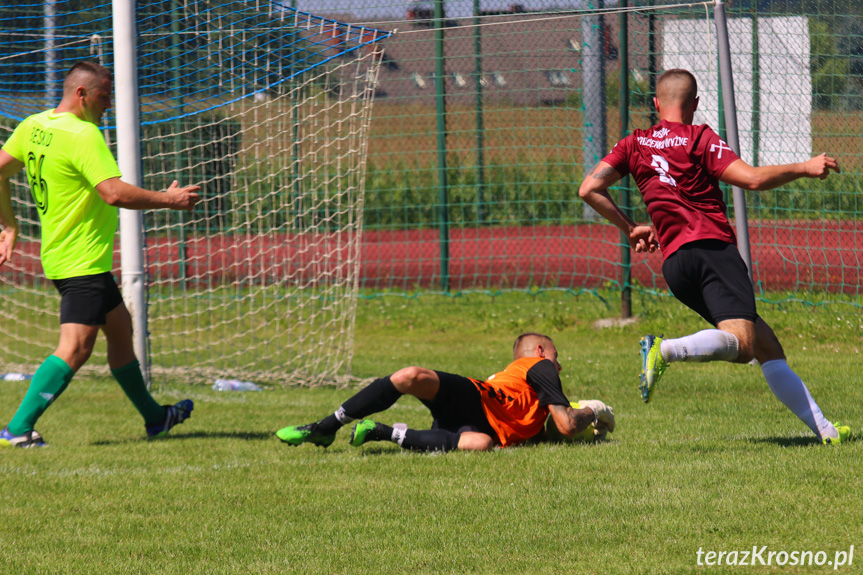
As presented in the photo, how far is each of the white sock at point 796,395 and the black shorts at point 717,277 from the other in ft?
1.29

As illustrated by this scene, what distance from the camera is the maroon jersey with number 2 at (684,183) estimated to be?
186 inches

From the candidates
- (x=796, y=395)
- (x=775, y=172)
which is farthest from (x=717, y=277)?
(x=796, y=395)

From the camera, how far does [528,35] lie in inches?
429

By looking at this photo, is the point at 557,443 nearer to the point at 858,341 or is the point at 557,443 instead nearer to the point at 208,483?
the point at 208,483

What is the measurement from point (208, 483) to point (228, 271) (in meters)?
5.82

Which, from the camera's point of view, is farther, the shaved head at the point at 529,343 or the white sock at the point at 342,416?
the shaved head at the point at 529,343

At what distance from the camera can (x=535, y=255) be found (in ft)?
40.6

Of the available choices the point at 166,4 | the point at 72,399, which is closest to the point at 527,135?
the point at 166,4

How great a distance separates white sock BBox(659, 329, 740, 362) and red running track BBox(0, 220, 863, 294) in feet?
14.8

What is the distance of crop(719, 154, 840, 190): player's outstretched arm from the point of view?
13.6 ft

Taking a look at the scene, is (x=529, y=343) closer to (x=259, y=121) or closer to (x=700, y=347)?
(x=700, y=347)

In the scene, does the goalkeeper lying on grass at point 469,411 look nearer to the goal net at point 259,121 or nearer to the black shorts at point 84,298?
the black shorts at point 84,298

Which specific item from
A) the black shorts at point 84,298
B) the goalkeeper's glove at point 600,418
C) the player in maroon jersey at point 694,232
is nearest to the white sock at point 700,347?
the player in maroon jersey at point 694,232

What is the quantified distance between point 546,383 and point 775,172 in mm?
1705
